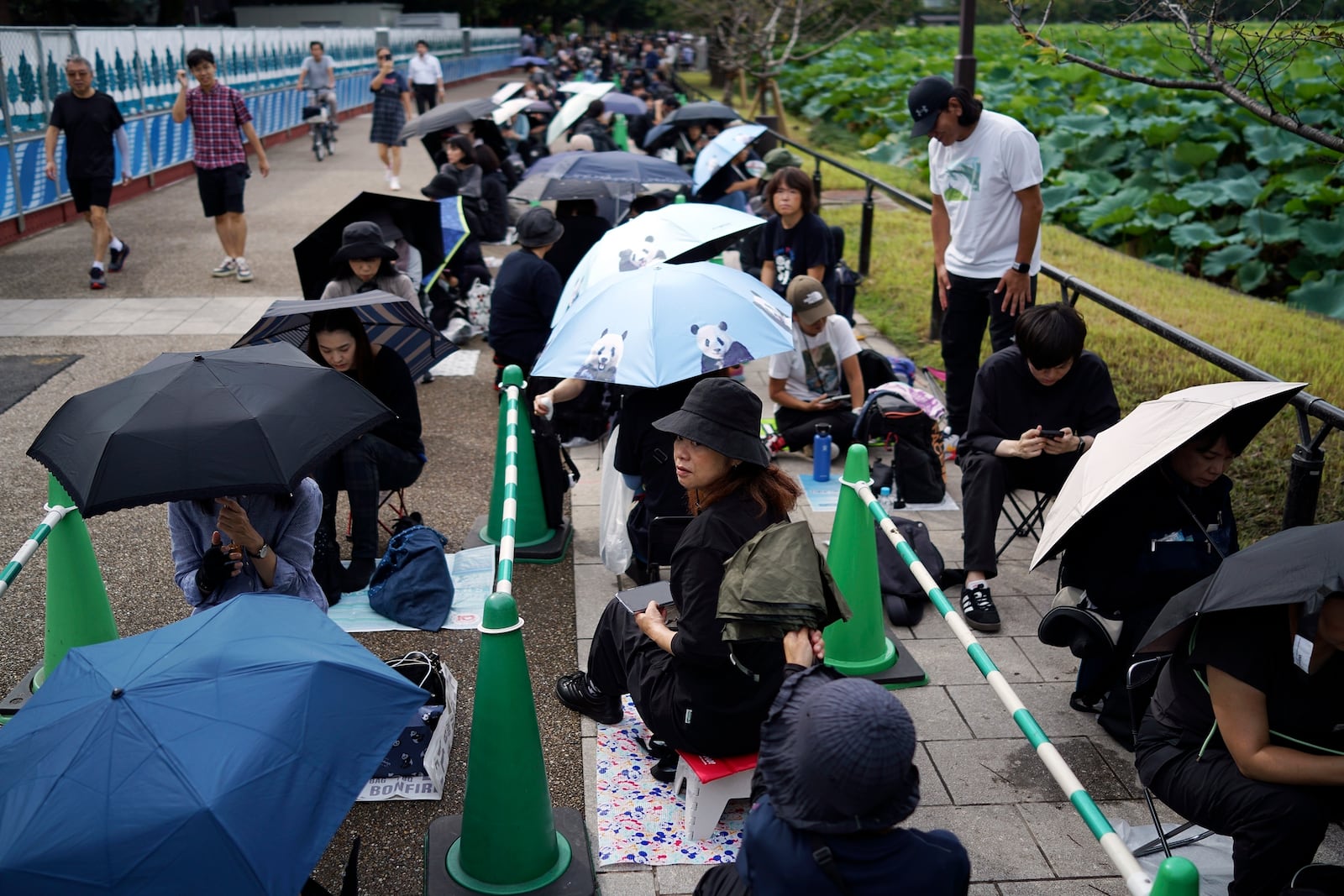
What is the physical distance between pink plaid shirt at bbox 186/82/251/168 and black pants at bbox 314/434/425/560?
21.0 ft

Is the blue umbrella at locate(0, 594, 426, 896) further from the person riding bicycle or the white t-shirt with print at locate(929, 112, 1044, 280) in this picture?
the person riding bicycle

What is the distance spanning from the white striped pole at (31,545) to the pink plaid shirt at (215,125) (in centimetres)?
708

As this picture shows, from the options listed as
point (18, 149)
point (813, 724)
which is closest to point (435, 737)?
point (813, 724)

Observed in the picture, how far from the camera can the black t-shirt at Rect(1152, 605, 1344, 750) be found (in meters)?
3.04

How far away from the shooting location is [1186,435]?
3.82m

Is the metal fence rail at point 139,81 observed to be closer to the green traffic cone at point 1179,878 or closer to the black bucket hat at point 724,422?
the black bucket hat at point 724,422


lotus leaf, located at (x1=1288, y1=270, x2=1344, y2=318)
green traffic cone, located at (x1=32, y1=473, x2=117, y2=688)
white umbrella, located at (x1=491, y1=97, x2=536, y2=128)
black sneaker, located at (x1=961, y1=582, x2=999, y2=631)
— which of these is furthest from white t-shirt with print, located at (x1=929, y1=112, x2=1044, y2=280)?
white umbrella, located at (x1=491, y1=97, x2=536, y2=128)

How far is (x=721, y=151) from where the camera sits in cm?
1080

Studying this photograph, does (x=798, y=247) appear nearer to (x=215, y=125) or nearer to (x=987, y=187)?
(x=987, y=187)

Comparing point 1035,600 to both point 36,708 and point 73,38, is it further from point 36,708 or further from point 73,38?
point 73,38

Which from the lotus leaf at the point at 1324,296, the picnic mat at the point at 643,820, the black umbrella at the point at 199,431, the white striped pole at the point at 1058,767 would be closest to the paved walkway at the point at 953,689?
the picnic mat at the point at 643,820

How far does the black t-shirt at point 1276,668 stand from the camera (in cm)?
304

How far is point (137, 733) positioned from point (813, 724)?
140 centimetres

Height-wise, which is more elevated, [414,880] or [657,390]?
[657,390]
